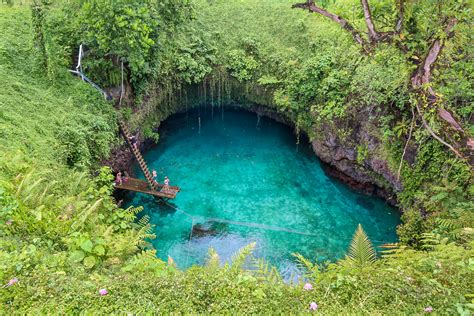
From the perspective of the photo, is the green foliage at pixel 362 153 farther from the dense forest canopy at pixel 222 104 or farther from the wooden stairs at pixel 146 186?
the wooden stairs at pixel 146 186

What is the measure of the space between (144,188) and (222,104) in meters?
7.20

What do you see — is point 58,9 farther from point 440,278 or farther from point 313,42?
point 440,278

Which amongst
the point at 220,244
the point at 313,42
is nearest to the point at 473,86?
the point at 313,42

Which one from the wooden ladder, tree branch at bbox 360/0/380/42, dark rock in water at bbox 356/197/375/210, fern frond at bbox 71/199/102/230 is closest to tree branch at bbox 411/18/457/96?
tree branch at bbox 360/0/380/42

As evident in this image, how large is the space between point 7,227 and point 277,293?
4.30m

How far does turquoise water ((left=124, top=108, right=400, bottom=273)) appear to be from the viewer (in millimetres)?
11492

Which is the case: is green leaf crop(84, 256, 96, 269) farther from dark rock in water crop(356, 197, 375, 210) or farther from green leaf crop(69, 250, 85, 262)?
dark rock in water crop(356, 197, 375, 210)

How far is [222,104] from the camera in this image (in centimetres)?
1792

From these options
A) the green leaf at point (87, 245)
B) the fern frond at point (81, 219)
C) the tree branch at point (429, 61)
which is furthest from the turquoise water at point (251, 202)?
the tree branch at point (429, 61)

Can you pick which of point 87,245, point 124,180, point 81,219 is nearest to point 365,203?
point 124,180

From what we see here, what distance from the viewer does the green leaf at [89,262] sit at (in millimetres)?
5297

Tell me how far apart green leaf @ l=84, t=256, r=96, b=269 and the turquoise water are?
5635 mm

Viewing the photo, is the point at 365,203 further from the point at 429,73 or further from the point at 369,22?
the point at 369,22

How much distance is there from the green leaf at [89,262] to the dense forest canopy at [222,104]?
4cm
